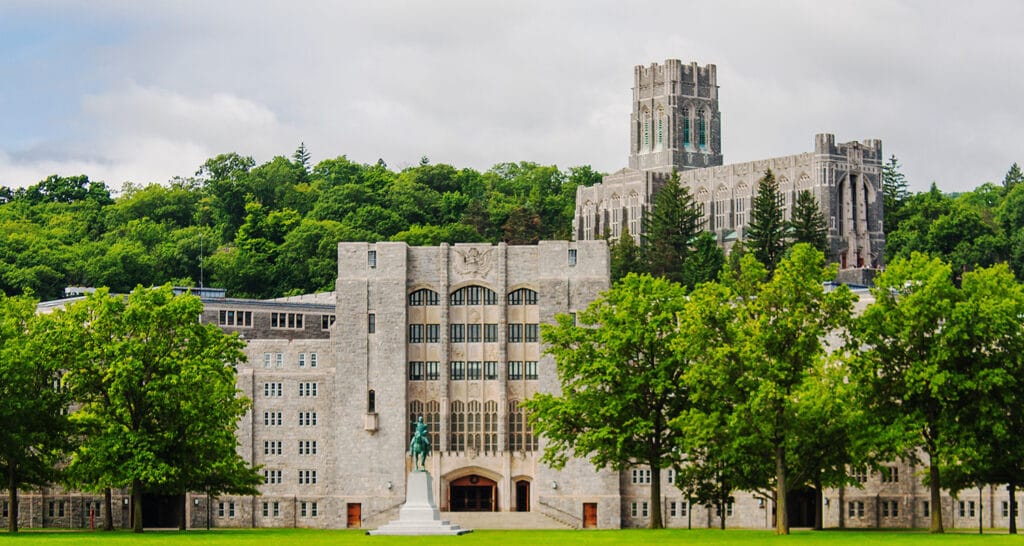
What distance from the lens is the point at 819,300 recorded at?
99750 millimetres

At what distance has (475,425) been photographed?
445 feet

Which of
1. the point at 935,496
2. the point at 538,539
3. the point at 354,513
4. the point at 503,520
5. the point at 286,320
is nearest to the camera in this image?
the point at 935,496

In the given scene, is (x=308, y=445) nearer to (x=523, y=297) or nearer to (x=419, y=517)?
(x=523, y=297)

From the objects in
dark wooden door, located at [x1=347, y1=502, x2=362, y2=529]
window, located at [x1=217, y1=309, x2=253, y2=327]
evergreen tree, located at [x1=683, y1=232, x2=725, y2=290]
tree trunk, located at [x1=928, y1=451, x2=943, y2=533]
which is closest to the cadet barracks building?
dark wooden door, located at [x1=347, y1=502, x2=362, y2=529]

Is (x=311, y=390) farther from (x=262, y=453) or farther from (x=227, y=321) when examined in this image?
(x=227, y=321)

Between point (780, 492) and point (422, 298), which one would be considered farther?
point (422, 298)

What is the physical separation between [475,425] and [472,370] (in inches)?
140

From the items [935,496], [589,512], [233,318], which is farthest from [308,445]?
[935,496]

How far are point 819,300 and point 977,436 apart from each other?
31.9ft

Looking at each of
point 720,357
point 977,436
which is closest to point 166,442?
point 720,357

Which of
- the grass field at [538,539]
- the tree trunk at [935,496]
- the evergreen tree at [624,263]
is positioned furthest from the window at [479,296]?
the evergreen tree at [624,263]

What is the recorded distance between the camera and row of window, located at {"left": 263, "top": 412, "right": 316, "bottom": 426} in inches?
5413

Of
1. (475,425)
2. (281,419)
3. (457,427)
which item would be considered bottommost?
(457,427)

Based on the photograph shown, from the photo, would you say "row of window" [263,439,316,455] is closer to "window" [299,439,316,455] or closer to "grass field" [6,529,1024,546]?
"window" [299,439,316,455]
